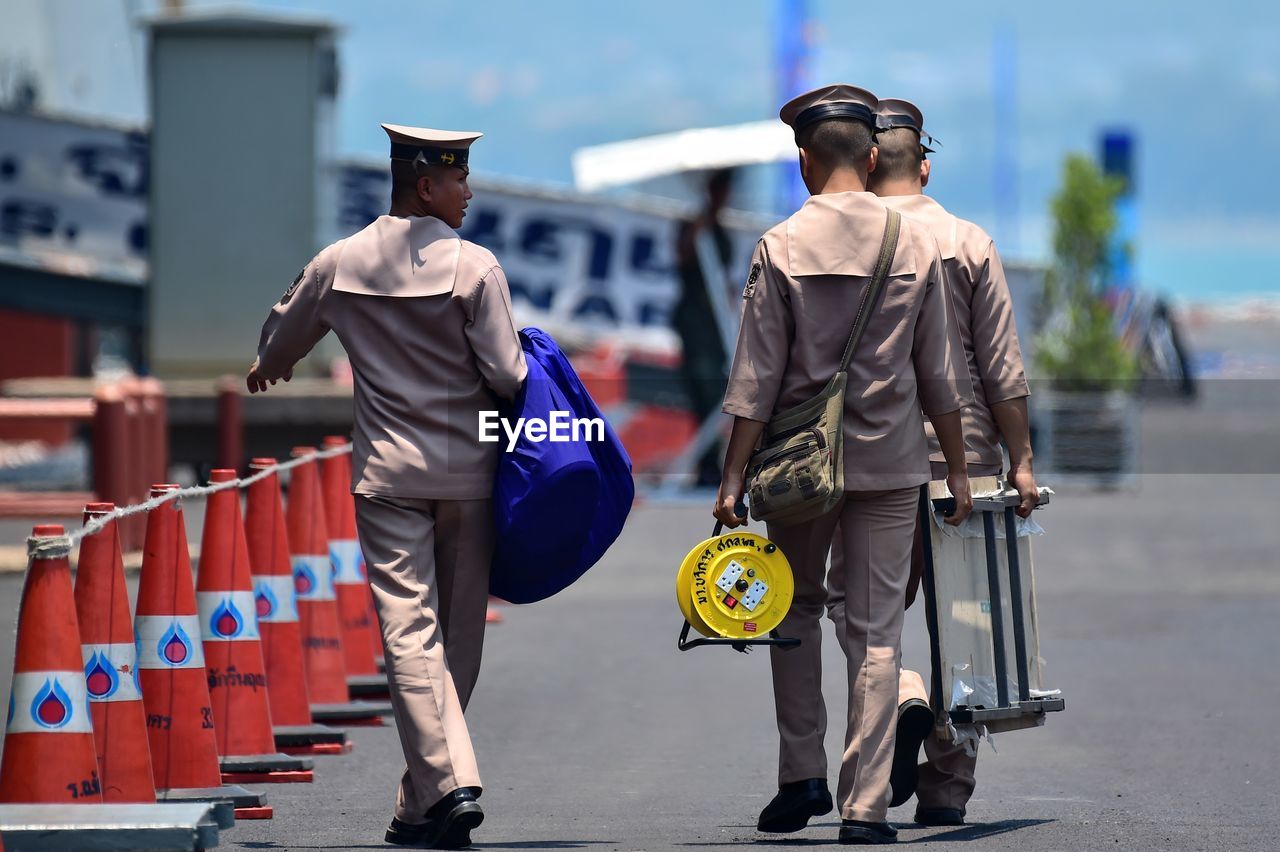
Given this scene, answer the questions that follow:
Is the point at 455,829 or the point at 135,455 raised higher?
the point at 135,455

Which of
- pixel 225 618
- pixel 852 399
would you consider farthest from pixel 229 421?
pixel 852 399

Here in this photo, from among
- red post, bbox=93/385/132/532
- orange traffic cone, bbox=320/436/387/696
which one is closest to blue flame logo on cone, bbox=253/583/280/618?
orange traffic cone, bbox=320/436/387/696

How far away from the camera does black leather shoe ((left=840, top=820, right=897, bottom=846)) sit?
604 centimetres

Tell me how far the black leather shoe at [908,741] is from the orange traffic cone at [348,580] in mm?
3471

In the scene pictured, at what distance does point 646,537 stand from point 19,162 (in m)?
11.8

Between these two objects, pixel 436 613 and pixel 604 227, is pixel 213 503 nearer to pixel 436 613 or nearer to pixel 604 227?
pixel 436 613

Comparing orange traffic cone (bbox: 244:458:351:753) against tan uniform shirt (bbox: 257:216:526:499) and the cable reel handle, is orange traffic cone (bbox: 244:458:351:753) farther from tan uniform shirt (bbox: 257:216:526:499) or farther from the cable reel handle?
the cable reel handle

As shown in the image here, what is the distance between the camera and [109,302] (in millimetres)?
26094

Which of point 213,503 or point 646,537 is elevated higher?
point 213,503

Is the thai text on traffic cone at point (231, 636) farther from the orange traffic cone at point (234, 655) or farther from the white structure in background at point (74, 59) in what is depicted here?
the white structure in background at point (74, 59)

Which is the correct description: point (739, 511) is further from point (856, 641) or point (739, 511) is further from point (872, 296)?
point (872, 296)

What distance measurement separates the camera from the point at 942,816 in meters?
6.59

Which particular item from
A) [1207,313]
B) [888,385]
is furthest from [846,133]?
[1207,313]

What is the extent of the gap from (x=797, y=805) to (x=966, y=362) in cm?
138
